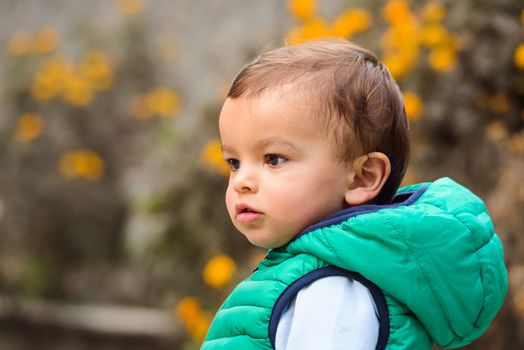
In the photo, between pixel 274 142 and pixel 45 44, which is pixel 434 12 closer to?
pixel 274 142

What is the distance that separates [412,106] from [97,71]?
9.48 ft

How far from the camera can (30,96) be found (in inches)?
206

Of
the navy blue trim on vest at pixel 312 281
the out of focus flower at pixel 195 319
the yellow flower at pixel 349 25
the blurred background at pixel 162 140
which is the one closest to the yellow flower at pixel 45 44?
the blurred background at pixel 162 140

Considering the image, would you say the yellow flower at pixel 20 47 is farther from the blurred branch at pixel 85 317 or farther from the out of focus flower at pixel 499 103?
the out of focus flower at pixel 499 103

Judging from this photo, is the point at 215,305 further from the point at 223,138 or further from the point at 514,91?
the point at 223,138

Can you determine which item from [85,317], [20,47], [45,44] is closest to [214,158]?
[85,317]

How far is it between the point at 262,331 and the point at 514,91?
7.01 feet

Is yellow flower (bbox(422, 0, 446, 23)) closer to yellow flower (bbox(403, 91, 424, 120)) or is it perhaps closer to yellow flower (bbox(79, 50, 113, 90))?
yellow flower (bbox(403, 91, 424, 120))

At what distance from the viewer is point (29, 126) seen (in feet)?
16.8

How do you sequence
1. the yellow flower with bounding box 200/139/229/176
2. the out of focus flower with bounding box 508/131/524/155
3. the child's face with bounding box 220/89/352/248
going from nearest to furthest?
the child's face with bounding box 220/89/352/248 < the out of focus flower with bounding box 508/131/524/155 < the yellow flower with bounding box 200/139/229/176

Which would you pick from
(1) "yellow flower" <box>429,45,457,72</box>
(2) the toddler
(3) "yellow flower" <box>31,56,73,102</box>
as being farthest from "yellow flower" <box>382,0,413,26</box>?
(3) "yellow flower" <box>31,56,73,102</box>

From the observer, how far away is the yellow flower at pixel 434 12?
318cm

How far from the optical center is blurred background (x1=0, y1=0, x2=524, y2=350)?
124 inches

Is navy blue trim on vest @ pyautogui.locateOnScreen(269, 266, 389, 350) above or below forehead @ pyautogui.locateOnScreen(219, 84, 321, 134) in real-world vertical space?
below
